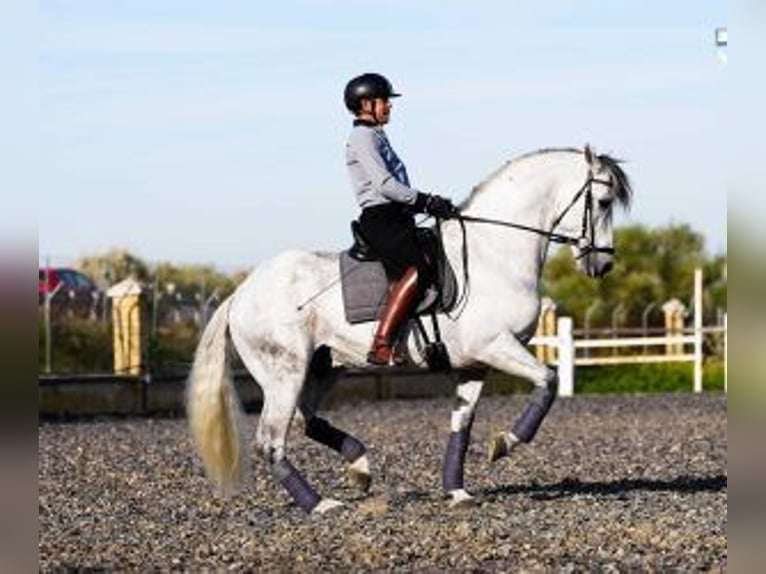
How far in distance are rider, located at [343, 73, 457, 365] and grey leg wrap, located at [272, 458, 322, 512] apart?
0.90 m

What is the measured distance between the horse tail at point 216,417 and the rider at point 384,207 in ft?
3.47

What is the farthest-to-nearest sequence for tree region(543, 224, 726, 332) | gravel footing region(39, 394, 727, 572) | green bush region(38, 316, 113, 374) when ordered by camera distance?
tree region(543, 224, 726, 332), green bush region(38, 316, 113, 374), gravel footing region(39, 394, 727, 572)

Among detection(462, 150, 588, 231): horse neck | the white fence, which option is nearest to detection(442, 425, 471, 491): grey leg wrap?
detection(462, 150, 588, 231): horse neck

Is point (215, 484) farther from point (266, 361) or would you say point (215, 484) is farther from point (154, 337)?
point (154, 337)

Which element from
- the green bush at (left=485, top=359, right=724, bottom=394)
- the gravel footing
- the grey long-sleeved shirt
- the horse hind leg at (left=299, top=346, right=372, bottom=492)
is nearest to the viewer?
the gravel footing

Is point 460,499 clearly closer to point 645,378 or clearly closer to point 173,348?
point 173,348

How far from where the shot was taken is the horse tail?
11570 millimetres

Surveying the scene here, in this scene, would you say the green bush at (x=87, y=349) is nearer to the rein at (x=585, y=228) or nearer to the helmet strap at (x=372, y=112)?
the rein at (x=585, y=228)

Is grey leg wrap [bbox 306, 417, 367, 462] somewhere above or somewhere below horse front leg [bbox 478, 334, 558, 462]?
below

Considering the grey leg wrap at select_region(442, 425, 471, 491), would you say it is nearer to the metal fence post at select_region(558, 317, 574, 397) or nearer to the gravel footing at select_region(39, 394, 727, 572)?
the gravel footing at select_region(39, 394, 727, 572)

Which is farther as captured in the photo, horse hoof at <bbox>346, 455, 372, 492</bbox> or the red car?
the red car

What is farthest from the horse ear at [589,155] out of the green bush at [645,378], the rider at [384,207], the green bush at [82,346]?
the green bush at [645,378]

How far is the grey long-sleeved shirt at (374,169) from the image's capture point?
11.0 m

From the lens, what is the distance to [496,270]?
11406mm
